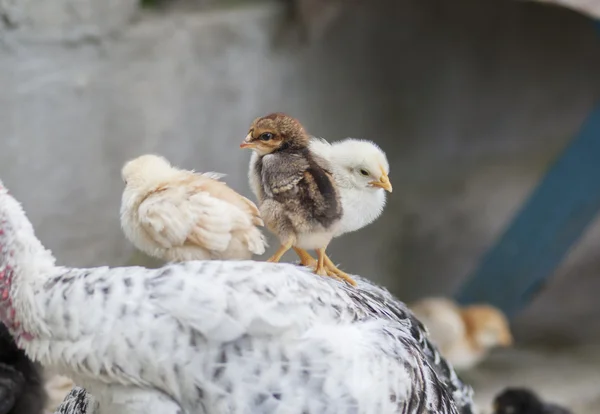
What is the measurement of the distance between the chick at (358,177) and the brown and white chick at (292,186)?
0.01 metres

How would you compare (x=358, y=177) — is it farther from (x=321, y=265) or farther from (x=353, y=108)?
(x=353, y=108)

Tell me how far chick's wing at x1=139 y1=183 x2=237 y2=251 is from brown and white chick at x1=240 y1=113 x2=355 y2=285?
0.06m

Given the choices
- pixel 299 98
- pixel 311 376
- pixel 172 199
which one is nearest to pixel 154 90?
pixel 299 98

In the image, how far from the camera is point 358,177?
1.01 m

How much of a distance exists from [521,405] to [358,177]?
46.5 inches

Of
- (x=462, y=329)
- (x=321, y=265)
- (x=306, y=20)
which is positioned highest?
(x=306, y=20)

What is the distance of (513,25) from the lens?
112 inches

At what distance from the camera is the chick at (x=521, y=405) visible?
1.94 metres

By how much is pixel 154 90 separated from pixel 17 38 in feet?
1.20

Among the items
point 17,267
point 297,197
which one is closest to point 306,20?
point 297,197

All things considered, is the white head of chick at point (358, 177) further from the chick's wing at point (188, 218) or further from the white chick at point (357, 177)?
the chick's wing at point (188, 218)

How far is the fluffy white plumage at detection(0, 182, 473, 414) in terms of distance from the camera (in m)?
0.89

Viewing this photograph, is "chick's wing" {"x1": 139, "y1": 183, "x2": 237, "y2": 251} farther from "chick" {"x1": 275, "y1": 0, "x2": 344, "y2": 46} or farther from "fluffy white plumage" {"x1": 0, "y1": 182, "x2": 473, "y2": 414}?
"chick" {"x1": 275, "y1": 0, "x2": 344, "y2": 46}

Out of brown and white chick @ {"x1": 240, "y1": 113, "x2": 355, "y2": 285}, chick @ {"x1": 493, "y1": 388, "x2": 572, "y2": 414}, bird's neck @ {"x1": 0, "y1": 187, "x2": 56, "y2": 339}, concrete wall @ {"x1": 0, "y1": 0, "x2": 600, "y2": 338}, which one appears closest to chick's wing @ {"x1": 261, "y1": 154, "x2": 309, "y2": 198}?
brown and white chick @ {"x1": 240, "y1": 113, "x2": 355, "y2": 285}
